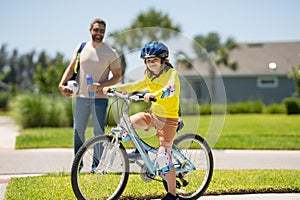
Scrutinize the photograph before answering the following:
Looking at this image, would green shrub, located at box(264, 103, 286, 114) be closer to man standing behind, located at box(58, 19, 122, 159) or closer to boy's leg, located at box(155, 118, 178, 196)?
man standing behind, located at box(58, 19, 122, 159)

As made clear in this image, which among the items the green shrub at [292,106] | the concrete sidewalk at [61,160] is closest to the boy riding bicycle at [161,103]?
the concrete sidewalk at [61,160]

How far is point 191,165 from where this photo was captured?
4832 millimetres

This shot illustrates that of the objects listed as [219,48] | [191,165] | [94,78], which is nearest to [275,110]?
[219,48]

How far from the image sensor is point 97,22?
5.70 m

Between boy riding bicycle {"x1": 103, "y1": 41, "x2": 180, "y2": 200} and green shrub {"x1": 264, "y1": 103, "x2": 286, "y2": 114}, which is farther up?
boy riding bicycle {"x1": 103, "y1": 41, "x2": 180, "y2": 200}

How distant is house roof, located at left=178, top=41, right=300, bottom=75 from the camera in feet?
105

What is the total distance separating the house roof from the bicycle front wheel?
27.6 m

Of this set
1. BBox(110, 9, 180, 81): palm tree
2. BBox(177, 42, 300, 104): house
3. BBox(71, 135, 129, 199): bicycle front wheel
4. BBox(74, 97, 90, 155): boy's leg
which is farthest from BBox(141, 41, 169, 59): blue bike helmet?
BBox(177, 42, 300, 104): house

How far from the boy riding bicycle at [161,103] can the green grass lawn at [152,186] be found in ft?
2.49

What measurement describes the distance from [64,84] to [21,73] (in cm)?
5972

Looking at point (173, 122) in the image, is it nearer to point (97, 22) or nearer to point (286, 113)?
point (97, 22)

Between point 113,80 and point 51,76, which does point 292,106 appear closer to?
point 51,76

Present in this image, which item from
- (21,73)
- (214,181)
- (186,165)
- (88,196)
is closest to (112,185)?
(88,196)

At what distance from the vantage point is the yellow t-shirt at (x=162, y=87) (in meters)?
4.34
